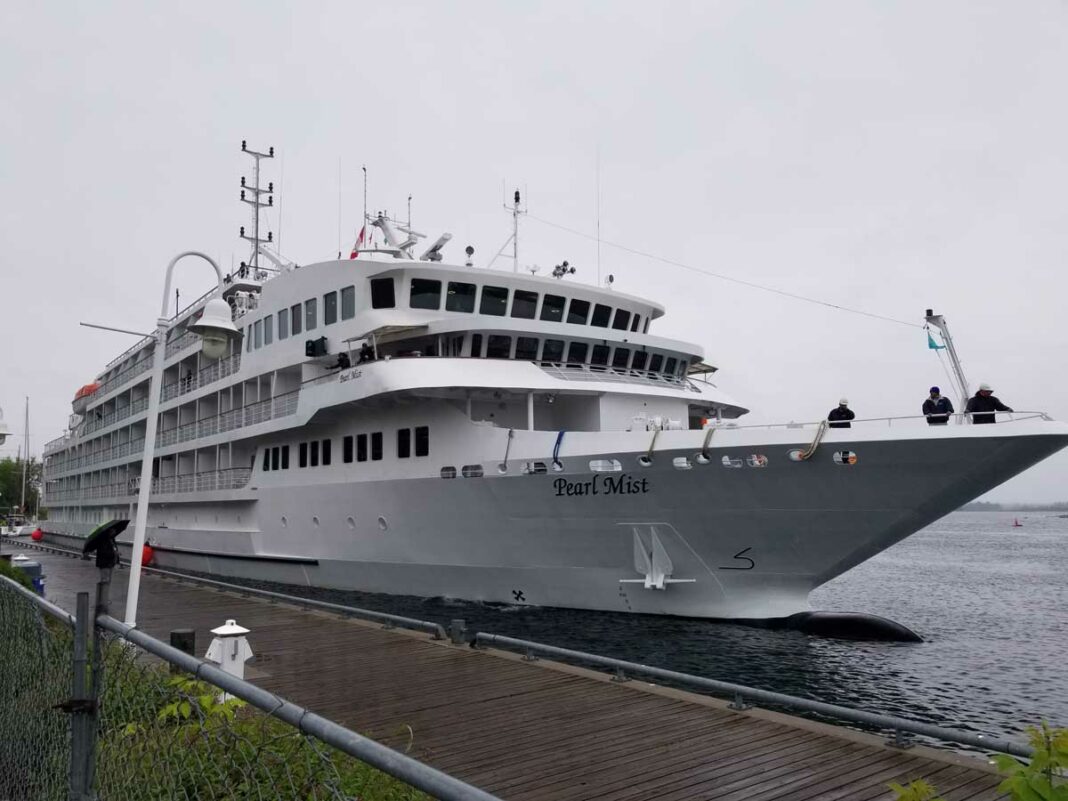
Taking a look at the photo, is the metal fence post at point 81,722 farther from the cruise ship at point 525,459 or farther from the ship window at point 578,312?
the ship window at point 578,312

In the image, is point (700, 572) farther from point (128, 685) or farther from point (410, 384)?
point (128, 685)

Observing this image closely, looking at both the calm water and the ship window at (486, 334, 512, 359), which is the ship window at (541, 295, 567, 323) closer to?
the ship window at (486, 334, 512, 359)

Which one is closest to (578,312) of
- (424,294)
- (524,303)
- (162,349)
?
(524,303)

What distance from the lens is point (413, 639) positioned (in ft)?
36.8

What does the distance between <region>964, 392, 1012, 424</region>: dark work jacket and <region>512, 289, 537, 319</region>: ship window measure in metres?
10.1

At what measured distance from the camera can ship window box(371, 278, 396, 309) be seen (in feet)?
63.3

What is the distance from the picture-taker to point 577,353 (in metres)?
19.2

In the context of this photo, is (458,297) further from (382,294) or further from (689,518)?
(689,518)

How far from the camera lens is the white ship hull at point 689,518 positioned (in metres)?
12.9

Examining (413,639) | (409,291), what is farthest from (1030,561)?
(413,639)

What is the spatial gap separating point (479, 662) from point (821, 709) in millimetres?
4554

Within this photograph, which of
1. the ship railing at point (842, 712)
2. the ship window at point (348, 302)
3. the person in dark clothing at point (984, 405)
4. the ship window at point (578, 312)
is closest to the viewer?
the ship railing at point (842, 712)

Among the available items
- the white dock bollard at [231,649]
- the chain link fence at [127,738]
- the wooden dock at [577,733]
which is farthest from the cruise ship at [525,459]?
the chain link fence at [127,738]

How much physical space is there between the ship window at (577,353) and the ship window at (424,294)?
3411 millimetres
